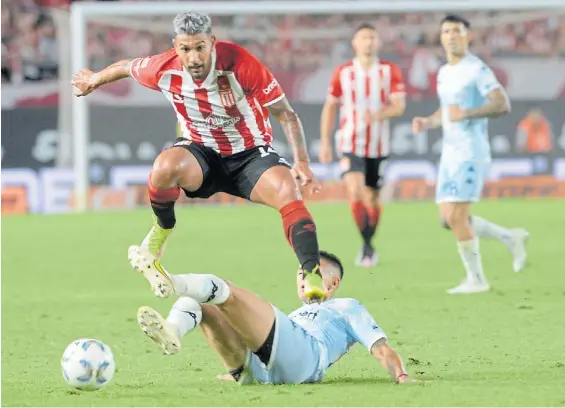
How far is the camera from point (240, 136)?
7328 mm

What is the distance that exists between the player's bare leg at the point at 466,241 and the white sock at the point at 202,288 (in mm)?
4684

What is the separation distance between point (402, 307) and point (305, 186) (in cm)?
249

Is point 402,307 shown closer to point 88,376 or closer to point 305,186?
point 305,186

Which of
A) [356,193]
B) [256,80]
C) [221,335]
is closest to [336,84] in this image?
[356,193]

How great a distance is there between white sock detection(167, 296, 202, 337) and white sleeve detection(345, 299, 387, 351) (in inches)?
29.0

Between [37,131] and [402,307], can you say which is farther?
[37,131]

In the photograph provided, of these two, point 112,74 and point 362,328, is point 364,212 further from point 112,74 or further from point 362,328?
point 362,328

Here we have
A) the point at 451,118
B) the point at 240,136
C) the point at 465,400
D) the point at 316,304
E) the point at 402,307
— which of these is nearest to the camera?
the point at 465,400

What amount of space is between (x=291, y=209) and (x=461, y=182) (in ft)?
10.4

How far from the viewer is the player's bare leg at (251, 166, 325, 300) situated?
6711mm

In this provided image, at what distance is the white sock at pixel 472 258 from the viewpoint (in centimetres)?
995

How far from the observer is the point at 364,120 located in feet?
42.7

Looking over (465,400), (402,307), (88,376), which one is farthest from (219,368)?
(402,307)

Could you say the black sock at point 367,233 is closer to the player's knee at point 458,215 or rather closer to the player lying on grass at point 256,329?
the player's knee at point 458,215
